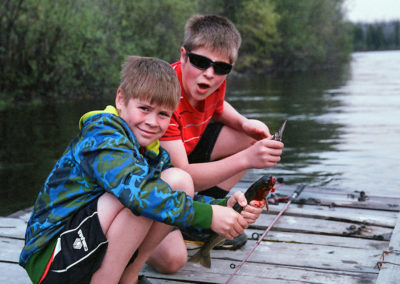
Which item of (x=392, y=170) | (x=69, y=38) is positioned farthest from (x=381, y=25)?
(x=392, y=170)

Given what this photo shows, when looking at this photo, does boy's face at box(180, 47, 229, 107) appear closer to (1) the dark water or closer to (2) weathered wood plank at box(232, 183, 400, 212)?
(2) weathered wood plank at box(232, 183, 400, 212)

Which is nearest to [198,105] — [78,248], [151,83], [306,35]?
[151,83]

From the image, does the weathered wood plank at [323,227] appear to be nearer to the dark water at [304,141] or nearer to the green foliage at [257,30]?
the dark water at [304,141]

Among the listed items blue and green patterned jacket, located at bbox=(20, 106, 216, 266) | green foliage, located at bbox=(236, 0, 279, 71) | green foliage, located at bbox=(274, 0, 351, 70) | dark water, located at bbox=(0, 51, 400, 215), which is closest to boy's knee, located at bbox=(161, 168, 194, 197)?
blue and green patterned jacket, located at bbox=(20, 106, 216, 266)

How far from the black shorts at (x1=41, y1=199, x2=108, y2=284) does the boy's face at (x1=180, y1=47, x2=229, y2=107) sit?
1388 millimetres

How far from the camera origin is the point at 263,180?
7.86 ft

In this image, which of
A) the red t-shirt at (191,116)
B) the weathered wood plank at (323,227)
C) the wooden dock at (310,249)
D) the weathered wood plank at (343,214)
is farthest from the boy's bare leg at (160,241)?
the weathered wood plank at (343,214)

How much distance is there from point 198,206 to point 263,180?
0.34 metres

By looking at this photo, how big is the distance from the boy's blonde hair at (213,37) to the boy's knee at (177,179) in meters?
1.16

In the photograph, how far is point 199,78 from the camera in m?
3.30

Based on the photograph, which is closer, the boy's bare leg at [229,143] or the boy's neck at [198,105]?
the boy's neck at [198,105]

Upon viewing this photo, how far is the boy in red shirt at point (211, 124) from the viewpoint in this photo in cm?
295

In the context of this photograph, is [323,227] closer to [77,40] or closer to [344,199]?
[344,199]

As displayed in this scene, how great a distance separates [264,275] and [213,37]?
157 cm
